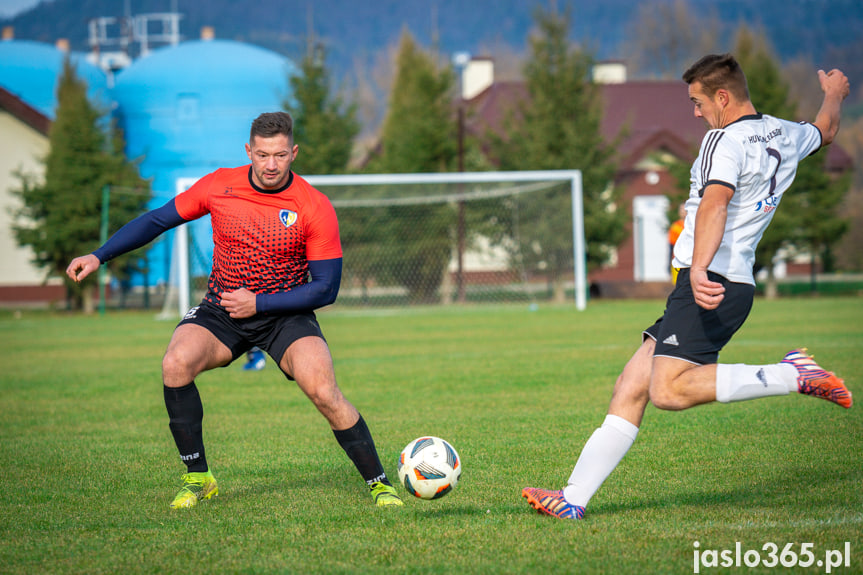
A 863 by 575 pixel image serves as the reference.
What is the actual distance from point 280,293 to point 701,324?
7.06 ft

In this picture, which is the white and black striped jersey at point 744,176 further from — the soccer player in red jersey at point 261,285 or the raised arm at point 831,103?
the soccer player in red jersey at point 261,285

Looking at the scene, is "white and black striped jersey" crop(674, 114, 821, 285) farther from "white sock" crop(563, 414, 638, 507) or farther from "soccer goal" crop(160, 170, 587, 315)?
"soccer goal" crop(160, 170, 587, 315)

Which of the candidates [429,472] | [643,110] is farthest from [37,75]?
[429,472]

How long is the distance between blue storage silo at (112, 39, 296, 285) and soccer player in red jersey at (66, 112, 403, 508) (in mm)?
29836

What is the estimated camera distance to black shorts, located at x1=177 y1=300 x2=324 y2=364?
16.0ft

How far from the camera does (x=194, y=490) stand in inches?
193

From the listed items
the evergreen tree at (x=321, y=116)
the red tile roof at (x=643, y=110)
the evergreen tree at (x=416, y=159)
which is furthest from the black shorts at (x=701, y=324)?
the red tile roof at (x=643, y=110)

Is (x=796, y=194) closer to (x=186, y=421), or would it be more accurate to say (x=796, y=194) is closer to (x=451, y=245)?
(x=451, y=245)

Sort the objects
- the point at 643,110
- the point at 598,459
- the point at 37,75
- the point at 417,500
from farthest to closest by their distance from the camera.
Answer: the point at 643,110 < the point at 37,75 < the point at 417,500 < the point at 598,459

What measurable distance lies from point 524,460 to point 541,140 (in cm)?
2403

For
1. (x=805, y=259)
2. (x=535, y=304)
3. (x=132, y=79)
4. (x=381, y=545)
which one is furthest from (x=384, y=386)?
(x=805, y=259)

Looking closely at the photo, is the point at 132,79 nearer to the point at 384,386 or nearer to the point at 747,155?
the point at 384,386

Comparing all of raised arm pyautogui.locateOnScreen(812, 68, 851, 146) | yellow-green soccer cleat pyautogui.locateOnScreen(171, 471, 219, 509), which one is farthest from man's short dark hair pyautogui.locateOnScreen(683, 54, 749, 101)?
yellow-green soccer cleat pyautogui.locateOnScreen(171, 471, 219, 509)

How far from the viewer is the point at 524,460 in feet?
18.9
